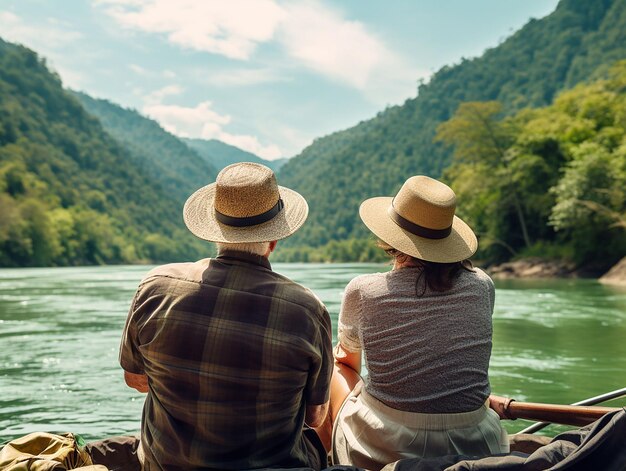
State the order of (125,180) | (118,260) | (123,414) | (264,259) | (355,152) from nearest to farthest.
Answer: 1. (264,259)
2. (123,414)
3. (118,260)
4. (125,180)
5. (355,152)

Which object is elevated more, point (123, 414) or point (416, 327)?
point (416, 327)

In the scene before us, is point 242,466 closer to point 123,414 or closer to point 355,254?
point 123,414

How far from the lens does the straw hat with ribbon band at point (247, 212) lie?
214cm

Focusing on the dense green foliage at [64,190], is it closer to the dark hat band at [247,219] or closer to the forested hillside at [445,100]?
the forested hillside at [445,100]

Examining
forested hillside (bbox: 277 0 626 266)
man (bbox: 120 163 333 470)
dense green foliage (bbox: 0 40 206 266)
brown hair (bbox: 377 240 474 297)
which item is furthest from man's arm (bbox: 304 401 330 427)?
forested hillside (bbox: 277 0 626 266)

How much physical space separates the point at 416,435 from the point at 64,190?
283ft

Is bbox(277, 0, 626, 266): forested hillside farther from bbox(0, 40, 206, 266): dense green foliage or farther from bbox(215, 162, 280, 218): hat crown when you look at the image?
bbox(215, 162, 280, 218): hat crown

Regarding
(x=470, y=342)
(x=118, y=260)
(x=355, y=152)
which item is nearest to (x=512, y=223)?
(x=470, y=342)

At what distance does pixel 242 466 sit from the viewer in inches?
81.8

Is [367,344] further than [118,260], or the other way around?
[118,260]

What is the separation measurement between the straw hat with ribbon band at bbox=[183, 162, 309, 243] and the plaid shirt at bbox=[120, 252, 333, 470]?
78 millimetres

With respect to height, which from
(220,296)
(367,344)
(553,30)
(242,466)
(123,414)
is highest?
(553,30)

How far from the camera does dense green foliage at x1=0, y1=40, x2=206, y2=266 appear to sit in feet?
188

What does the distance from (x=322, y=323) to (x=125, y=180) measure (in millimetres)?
116598
